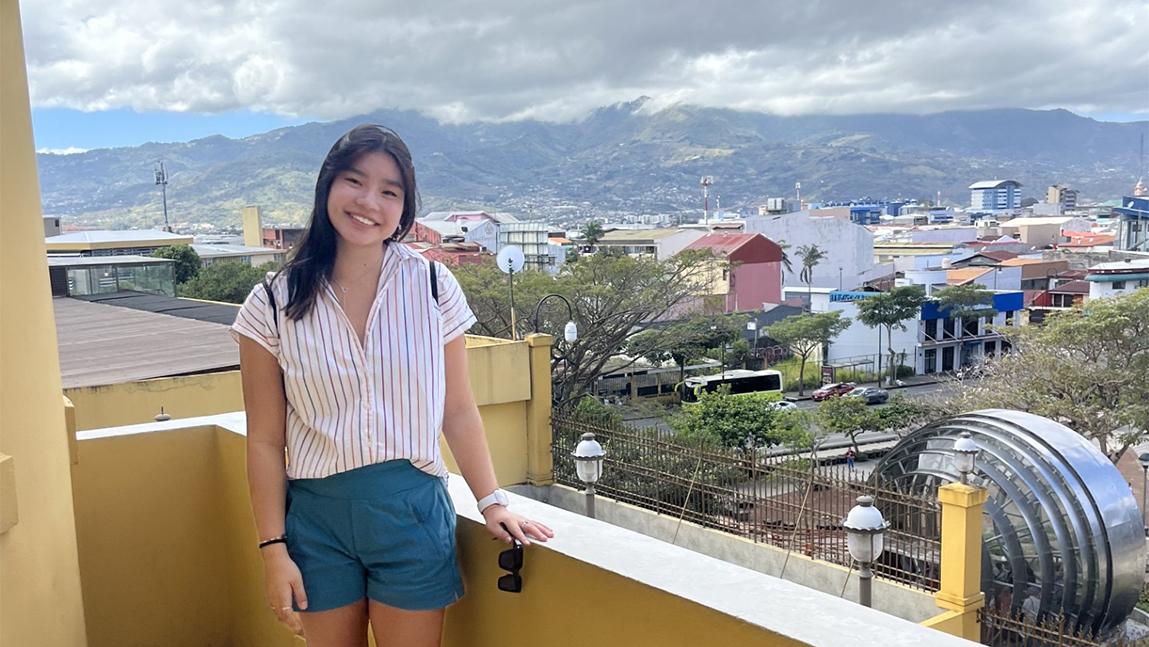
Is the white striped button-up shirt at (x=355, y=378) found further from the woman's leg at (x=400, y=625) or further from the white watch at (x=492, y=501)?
the woman's leg at (x=400, y=625)

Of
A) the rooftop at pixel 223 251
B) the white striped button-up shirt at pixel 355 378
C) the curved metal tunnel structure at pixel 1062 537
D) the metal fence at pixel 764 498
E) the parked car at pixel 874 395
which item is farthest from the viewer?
the rooftop at pixel 223 251

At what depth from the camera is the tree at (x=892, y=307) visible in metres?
30.0

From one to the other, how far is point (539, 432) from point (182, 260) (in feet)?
59.4

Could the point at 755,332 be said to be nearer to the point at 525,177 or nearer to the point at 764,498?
the point at 764,498

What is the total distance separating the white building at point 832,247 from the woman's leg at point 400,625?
1884 inches

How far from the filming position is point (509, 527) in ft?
4.56

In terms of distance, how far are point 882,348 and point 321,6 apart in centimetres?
2034

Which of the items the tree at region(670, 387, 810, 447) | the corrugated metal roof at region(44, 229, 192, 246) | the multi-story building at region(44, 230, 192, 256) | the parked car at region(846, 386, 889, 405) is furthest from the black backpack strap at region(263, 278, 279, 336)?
the corrugated metal roof at region(44, 229, 192, 246)

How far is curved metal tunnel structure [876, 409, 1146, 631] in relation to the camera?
24.4 feet

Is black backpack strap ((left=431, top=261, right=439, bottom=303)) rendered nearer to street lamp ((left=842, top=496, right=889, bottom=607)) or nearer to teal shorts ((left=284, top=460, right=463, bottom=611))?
teal shorts ((left=284, top=460, right=463, bottom=611))

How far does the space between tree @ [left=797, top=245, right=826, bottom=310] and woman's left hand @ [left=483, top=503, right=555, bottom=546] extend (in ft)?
149

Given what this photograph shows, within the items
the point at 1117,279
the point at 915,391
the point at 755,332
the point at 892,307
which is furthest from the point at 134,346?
the point at 1117,279

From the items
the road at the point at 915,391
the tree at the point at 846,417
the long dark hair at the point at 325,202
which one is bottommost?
the road at the point at 915,391

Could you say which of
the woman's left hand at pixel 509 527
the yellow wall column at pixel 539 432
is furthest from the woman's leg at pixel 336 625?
the yellow wall column at pixel 539 432
